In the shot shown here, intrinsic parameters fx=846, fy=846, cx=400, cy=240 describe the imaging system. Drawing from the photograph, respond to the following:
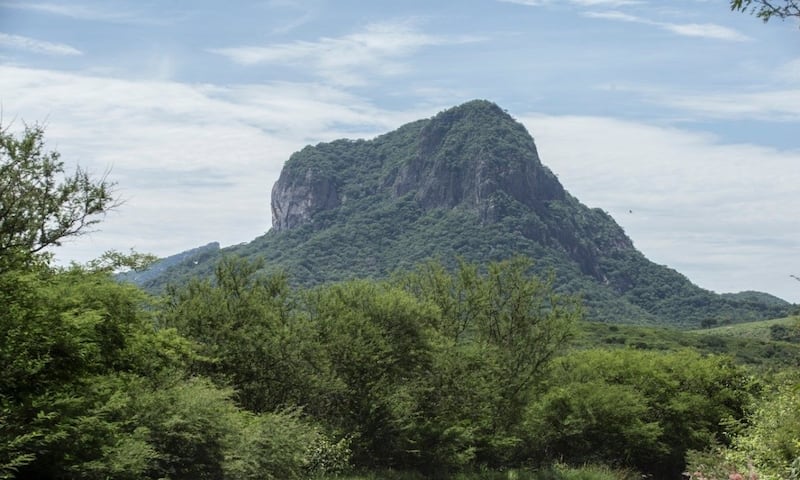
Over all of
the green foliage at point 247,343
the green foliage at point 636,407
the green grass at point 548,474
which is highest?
the green foliage at point 247,343

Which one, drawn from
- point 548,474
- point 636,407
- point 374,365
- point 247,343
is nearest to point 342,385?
point 374,365

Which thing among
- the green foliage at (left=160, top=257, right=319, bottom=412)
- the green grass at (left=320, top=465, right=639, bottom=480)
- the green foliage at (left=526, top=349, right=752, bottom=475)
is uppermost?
the green foliage at (left=160, top=257, right=319, bottom=412)

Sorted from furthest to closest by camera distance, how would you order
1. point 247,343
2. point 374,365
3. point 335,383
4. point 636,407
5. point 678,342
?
point 678,342
point 636,407
point 374,365
point 335,383
point 247,343

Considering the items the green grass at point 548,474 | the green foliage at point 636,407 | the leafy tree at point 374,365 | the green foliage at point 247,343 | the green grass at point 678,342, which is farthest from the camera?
the green grass at point 678,342

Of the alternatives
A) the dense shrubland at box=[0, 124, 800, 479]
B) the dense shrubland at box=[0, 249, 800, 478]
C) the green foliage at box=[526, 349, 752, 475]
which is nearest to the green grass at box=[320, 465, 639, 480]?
the dense shrubland at box=[0, 124, 800, 479]

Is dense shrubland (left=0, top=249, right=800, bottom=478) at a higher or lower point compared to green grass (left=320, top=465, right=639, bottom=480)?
higher

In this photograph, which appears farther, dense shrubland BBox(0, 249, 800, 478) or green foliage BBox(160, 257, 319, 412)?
green foliage BBox(160, 257, 319, 412)

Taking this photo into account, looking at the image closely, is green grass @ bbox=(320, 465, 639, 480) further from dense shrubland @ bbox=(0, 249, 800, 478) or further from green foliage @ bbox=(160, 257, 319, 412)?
green foliage @ bbox=(160, 257, 319, 412)

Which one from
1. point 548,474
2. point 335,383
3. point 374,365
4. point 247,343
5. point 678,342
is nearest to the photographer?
point 247,343

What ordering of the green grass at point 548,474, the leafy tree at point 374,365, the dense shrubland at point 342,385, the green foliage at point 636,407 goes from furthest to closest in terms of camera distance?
1. the green foliage at point 636,407
2. the green grass at point 548,474
3. the leafy tree at point 374,365
4. the dense shrubland at point 342,385

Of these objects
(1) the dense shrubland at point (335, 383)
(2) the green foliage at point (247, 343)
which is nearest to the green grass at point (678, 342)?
(1) the dense shrubland at point (335, 383)

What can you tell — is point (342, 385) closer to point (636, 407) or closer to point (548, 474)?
point (548, 474)

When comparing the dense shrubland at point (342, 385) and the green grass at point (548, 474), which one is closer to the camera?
the dense shrubland at point (342, 385)

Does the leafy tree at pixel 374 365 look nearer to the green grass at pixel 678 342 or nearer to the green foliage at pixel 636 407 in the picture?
the green foliage at pixel 636 407
